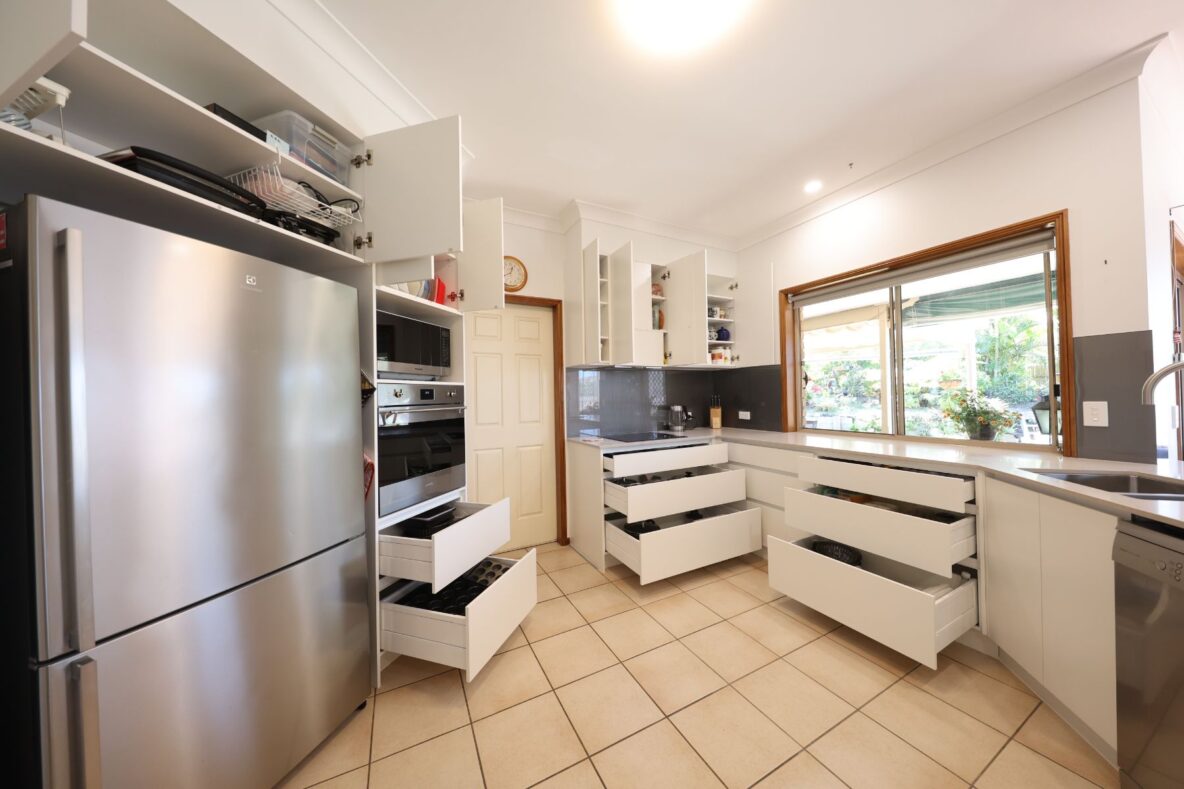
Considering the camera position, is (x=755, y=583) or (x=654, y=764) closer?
(x=654, y=764)

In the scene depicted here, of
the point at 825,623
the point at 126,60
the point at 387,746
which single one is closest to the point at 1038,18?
the point at 825,623

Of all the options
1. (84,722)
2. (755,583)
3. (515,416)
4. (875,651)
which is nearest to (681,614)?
(755,583)

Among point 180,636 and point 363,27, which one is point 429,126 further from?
point 180,636

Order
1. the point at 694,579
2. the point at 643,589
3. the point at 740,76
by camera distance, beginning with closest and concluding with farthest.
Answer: the point at 740,76 → the point at 643,589 → the point at 694,579

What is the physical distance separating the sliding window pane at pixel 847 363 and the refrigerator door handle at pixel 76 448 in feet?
11.7

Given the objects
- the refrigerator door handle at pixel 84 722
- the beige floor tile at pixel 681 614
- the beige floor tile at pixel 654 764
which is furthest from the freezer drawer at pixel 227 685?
the beige floor tile at pixel 681 614

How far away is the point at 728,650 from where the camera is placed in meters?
1.77

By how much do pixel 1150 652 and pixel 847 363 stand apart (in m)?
2.24

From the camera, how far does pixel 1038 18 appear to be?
1.44 m

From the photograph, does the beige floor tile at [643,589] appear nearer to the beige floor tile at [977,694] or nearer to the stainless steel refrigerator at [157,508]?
the beige floor tile at [977,694]

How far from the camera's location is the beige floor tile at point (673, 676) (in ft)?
4.95

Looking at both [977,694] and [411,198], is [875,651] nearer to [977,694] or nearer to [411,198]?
[977,694]

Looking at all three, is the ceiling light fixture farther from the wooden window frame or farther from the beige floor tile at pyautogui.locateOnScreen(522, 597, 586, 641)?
the beige floor tile at pyautogui.locateOnScreen(522, 597, 586, 641)

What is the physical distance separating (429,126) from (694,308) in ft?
6.47
